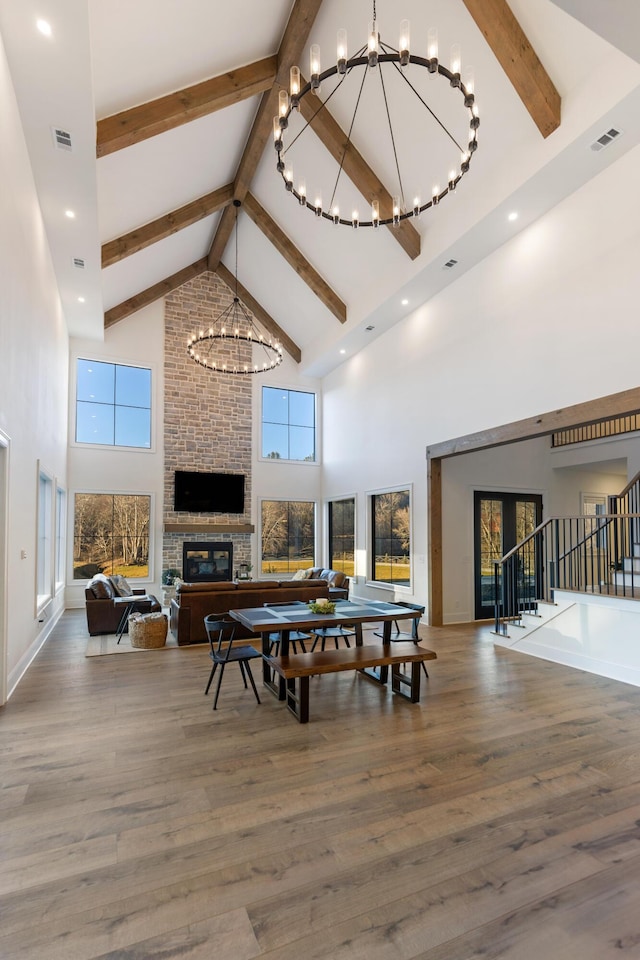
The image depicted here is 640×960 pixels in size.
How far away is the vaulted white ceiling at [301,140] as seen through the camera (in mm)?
4480

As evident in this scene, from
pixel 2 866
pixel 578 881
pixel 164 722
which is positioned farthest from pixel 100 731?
pixel 578 881

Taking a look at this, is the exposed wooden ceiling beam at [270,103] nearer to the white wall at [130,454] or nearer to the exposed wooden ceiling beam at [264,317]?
the exposed wooden ceiling beam at [264,317]

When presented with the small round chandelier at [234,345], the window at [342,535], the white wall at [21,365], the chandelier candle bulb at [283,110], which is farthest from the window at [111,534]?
the chandelier candle bulb at [283,110]

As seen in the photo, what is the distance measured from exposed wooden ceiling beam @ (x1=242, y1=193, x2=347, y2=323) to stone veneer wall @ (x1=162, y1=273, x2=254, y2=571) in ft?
8.52

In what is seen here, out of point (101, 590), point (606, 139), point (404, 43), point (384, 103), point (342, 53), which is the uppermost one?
point (384, 103)

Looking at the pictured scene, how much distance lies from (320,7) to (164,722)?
306 inches

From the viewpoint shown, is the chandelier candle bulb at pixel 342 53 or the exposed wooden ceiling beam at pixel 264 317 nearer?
the chandelier candle bulb at pixel 342 53

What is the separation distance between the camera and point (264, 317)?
40.0 ft

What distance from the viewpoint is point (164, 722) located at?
4.00 meters

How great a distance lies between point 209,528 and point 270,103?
7.67 m

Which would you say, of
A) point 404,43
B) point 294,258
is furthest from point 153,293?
point 404,43

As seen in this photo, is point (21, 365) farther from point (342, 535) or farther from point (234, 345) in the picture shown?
point (342, 535)

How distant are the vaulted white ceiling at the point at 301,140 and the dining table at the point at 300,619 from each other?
13.5 ft

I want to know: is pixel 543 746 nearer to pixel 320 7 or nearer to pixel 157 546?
pixel 320 7
